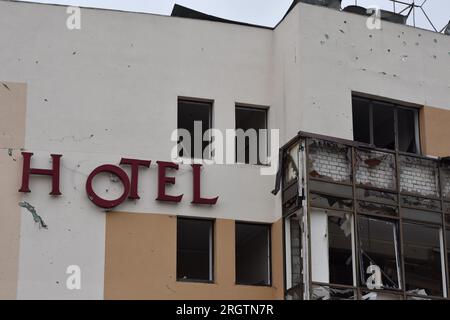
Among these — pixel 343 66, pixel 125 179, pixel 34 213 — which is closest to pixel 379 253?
pixel 343 66

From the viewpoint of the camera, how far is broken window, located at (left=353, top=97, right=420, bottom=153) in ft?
105

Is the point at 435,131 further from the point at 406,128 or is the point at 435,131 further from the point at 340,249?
the point at 340,249

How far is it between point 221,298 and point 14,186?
5610 millimetres

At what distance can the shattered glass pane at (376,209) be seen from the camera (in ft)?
95.5

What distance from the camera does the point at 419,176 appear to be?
3031 cm

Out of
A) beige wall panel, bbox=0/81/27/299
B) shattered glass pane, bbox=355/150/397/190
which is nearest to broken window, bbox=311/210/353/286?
shattered glass pane, bbox=355/150/397/190

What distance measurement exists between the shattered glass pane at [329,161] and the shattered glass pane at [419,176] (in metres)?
1.56

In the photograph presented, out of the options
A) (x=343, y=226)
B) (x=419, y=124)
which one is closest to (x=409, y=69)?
(x=419, y=124)

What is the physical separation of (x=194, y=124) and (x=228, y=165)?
1.50 m

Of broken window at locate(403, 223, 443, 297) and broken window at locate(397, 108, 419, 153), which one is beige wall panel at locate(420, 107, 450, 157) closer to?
broken window at locate(397, 108, 419, 153)

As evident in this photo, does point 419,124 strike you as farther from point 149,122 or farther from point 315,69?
point 149,122

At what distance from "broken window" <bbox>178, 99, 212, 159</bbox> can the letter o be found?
1.85 metres

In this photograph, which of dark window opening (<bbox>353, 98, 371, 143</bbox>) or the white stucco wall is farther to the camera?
dark window opening (<bbox>353, 98, 371, 143</bbox>)
